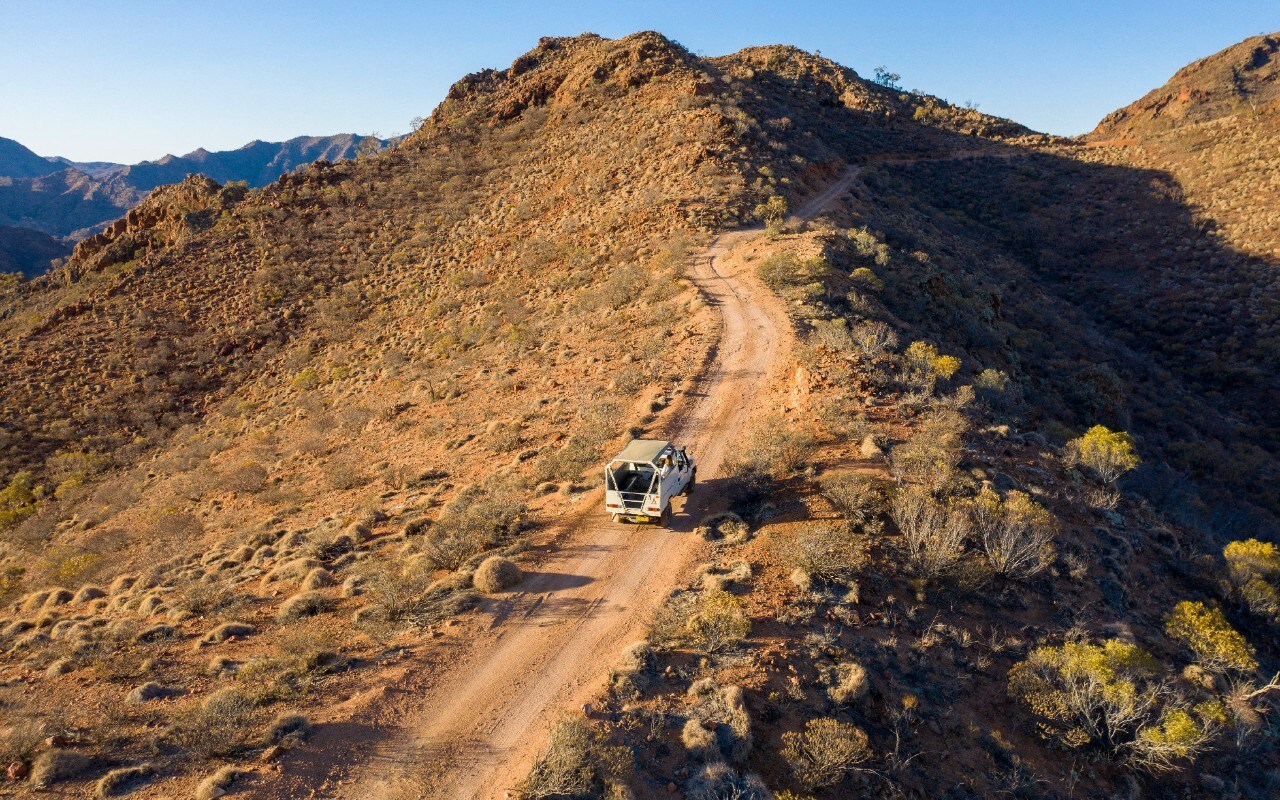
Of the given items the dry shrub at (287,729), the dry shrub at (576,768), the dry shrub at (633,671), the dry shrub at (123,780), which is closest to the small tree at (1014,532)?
the dry shrub at (633,671)

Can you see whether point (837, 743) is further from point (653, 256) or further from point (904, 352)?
point (653, 256)

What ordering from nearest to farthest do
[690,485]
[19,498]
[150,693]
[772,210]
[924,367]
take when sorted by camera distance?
[150,693], [690,485], [924,367], [19,498], [772,210]

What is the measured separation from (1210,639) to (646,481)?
11504mm

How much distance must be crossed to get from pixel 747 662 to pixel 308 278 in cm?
4160

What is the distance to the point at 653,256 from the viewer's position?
30516mm

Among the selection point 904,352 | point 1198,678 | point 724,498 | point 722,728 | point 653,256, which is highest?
point 653,256

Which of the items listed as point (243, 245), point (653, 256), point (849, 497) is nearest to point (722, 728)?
point (849, 497)

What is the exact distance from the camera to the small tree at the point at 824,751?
7.67 metres

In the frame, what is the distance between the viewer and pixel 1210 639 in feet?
36.5

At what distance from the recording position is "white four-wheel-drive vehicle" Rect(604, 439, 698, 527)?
41.0 feet

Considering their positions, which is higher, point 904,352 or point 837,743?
point 904,352

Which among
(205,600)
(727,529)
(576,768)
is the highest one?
(727,529)

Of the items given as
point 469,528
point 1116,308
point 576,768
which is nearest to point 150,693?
point 469,528

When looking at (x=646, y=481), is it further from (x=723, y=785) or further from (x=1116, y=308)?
(x=1116, y=308)
